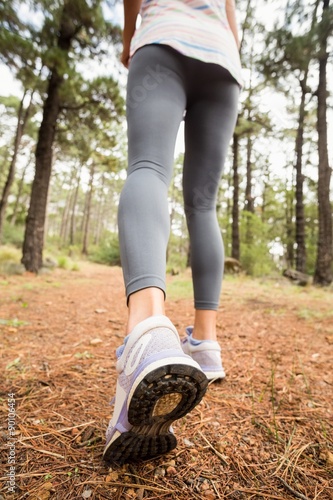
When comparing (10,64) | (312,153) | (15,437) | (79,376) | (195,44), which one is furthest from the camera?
(312,153)

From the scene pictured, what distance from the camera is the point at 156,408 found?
0.55 metres

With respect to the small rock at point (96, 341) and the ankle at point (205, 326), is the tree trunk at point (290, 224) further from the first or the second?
the ankle at point (205, 326)

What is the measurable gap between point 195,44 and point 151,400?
0.90m

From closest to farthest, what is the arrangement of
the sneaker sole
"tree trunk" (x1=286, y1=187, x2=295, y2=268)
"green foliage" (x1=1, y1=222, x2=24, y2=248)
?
1. the sneaker sole
2. "green foliage" (x1=1, y1=222, x2=24, y2=248)
3. "tree trunk" (x1=286, y1=187, x2=295, y2=268)

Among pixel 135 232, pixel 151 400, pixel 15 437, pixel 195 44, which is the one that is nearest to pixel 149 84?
pixel 195 44

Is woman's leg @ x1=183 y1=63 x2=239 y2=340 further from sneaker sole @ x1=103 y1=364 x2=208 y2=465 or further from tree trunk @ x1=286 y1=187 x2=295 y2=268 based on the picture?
tree trunk @ x1=286 y1=187 x2=295 y2=268

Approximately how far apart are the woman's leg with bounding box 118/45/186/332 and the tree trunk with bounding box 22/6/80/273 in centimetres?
552

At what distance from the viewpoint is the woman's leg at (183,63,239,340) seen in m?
1.00

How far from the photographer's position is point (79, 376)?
111 centimetres

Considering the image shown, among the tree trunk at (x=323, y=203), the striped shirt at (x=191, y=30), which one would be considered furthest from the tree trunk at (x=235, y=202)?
the striped shirt at (x=191, y=30)

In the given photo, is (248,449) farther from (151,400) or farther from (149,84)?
(149,84)

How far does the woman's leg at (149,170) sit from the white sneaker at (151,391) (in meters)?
0.08

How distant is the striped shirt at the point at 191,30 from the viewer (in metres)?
0.84

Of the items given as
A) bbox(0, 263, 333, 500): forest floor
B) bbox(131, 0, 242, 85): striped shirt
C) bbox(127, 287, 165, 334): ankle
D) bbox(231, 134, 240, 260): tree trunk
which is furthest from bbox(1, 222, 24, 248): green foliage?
bbox(127, 287, 165, 334): ankle
